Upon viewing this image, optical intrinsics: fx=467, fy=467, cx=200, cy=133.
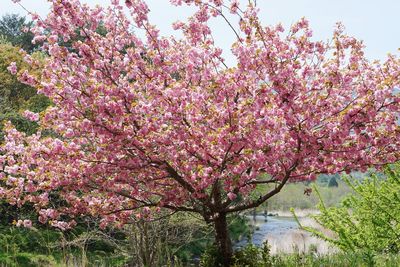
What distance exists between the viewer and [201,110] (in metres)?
6.53

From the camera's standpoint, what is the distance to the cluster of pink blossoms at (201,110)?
5.89 m

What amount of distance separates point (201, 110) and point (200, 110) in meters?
0.06

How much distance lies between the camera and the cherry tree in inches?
232

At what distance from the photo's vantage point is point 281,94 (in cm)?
579

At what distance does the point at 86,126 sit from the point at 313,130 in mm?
2985

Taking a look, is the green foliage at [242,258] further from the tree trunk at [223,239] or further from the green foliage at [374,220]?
the green foliage at [374,220]

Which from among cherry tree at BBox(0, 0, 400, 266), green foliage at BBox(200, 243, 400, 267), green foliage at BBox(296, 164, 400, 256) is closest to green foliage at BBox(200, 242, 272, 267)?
green foliage at BBox(200, 243, 400, 267)

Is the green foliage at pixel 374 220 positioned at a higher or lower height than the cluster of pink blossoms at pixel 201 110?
lower

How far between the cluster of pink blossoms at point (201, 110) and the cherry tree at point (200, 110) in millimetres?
18

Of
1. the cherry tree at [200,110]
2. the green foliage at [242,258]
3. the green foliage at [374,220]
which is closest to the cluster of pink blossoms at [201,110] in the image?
the cherry tree at [200,110]

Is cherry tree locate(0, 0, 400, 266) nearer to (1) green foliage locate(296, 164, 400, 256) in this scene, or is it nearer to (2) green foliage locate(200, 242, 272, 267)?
(2) green foliage locate(200, 242, 272, 267)

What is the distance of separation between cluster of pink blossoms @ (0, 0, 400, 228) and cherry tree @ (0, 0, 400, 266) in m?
0.02

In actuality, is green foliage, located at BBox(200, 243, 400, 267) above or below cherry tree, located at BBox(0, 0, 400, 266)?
below

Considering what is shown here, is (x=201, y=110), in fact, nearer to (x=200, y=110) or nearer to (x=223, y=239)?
(x=200, y=110)
